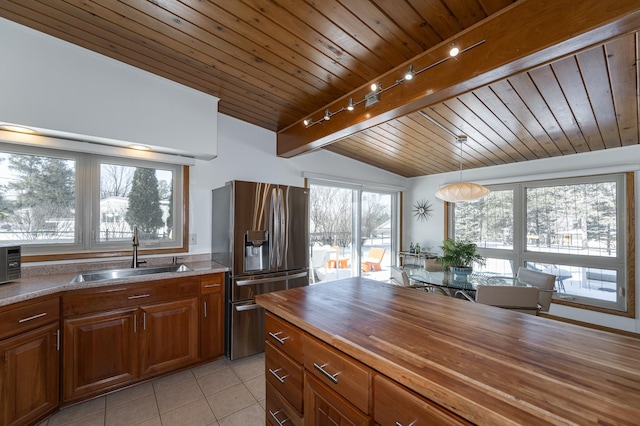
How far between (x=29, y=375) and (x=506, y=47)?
364 centimetres

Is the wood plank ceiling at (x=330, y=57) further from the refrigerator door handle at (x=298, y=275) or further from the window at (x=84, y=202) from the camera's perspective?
the refrigerator door handle at (x=298, y=275)

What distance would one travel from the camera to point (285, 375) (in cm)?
141

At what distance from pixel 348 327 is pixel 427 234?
184 inches

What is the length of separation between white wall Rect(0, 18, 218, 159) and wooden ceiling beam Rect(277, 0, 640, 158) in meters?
1.83

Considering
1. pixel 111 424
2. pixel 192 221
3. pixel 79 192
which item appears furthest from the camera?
pixel 192 221

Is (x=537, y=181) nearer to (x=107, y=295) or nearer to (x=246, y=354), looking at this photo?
(x=246, y=354)

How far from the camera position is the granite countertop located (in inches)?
68.8

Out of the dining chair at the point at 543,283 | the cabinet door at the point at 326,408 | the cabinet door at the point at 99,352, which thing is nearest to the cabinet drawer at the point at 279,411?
the cabinet door at the point at 326,408

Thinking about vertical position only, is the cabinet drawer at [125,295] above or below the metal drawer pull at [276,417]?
above

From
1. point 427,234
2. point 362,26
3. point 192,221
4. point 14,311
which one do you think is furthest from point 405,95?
point 427,234

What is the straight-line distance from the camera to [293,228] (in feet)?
10.4

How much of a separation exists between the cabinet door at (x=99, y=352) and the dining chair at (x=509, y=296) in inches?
117

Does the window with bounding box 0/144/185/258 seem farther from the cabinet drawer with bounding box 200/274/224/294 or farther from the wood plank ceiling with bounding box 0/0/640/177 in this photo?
the wood plank ceiling with bounding box 0/0/640/177

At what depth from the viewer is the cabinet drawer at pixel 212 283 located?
103 inches
